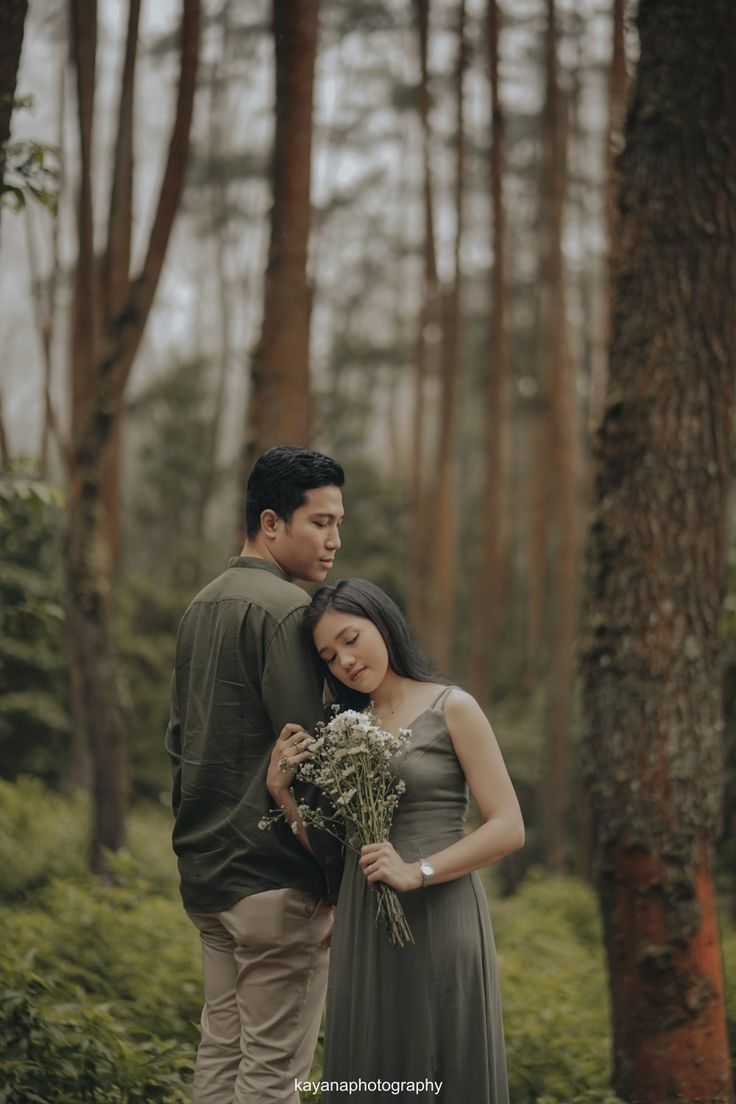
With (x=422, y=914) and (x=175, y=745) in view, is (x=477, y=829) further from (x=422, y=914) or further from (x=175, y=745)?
(x=175, y=745)

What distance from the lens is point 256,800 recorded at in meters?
3.36

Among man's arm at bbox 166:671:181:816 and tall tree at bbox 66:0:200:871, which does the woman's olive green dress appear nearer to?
man's arm at bbox 166:671:181:816

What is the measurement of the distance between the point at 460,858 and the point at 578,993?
5.58m

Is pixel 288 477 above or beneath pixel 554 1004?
above

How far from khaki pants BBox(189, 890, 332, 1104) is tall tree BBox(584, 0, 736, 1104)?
2.20m

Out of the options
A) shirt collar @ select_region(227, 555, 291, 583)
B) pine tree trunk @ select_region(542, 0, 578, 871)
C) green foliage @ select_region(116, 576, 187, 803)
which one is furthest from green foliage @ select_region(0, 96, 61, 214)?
green foliage @ select_region(116, 576, 187, 803)

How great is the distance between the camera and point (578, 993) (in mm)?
8148

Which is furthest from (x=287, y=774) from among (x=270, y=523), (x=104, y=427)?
(x=104, y=427)

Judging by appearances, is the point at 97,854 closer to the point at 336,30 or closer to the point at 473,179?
the point at 336,30

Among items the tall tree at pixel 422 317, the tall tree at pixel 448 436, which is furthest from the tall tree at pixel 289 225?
the tall tree at pixel 422 317

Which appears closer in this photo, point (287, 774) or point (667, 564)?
point (287, 774)

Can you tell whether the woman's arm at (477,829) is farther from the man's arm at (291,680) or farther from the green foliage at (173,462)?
the green foliage at (173,462)

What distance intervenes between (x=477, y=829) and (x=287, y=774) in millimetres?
534

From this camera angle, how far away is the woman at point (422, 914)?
3.21 metres
